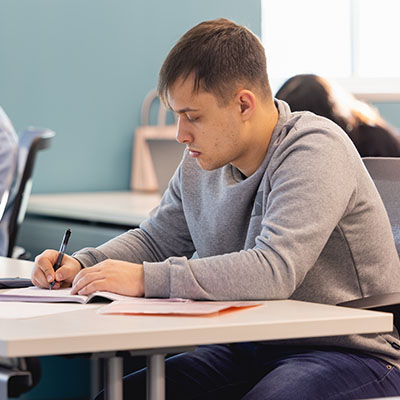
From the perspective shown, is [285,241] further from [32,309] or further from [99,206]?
[99,206]

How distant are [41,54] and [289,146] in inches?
99.6

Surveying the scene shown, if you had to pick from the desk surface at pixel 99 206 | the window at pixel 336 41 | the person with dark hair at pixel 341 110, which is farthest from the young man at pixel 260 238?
the window at pixel 336 41

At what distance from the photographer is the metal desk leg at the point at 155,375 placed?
49.6 inches

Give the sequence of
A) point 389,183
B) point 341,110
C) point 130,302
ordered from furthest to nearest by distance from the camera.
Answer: point 341,110, point 389,183, point 130,302

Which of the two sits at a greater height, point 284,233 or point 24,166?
point 284,233

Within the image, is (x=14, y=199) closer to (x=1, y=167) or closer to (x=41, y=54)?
(x=1, y=167)

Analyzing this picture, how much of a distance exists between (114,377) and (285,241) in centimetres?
37

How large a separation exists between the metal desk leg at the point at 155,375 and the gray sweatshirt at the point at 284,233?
0.18 metres

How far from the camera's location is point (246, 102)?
161 centimetres

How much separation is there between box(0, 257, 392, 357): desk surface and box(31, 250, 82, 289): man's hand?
28 centimetres

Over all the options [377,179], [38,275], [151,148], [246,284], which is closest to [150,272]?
[246,284]

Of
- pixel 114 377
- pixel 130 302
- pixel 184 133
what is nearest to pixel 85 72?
pixel 184 133

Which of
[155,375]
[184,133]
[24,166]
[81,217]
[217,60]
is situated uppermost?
[217,60]

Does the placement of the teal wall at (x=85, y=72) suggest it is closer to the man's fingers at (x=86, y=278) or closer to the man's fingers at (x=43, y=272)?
the man's fingers at (x=43, y=272)
